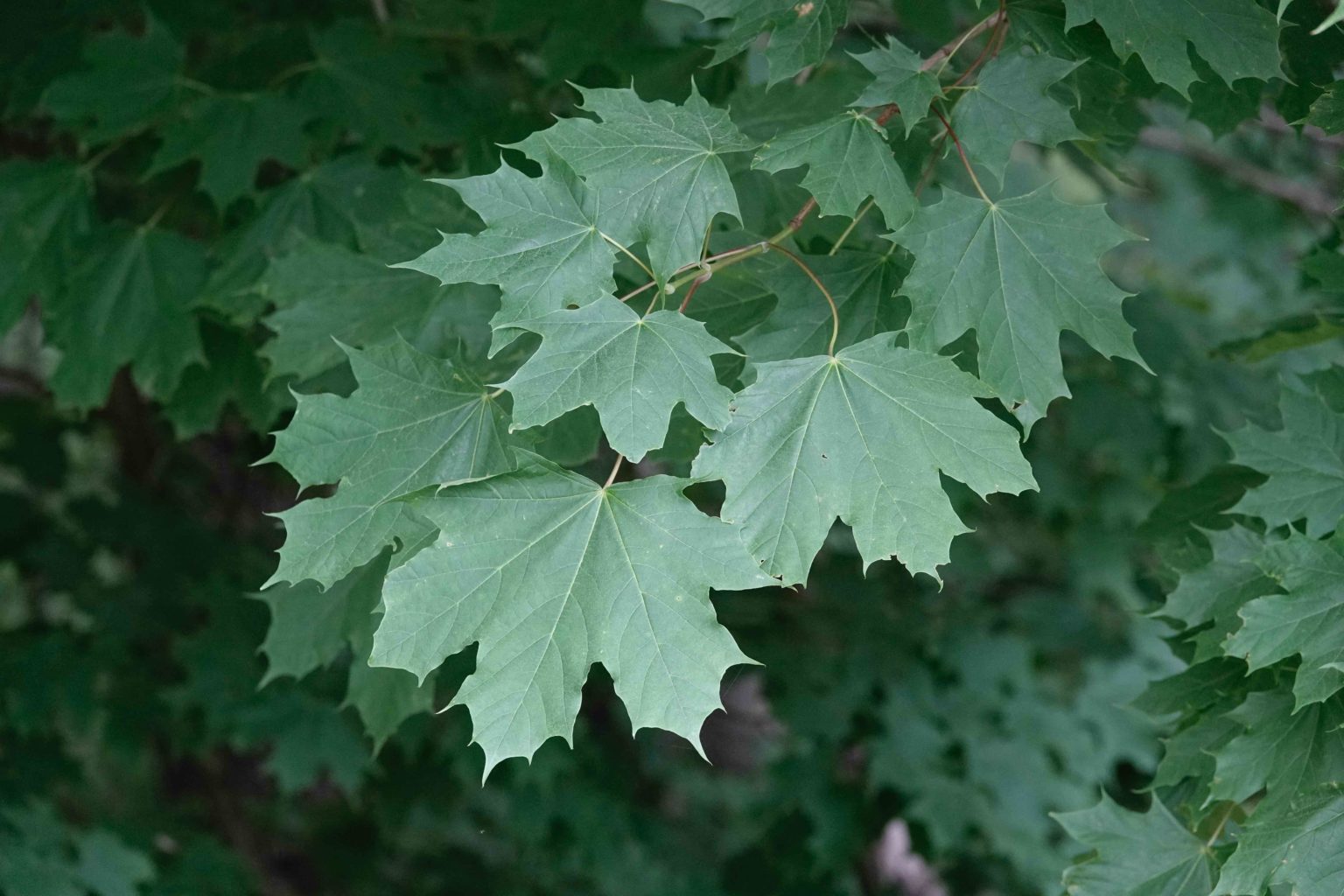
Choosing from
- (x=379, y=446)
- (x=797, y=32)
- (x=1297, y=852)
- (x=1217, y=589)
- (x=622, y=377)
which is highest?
(x=797, y=32)

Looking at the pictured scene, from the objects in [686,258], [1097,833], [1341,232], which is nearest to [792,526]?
[686,258]

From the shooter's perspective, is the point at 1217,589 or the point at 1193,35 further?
the point at 1217,589

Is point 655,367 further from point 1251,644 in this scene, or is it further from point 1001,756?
point 1001,756

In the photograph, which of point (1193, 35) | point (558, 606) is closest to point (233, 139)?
point (558, 606)

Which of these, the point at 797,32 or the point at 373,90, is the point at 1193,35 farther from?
the point at 373,90

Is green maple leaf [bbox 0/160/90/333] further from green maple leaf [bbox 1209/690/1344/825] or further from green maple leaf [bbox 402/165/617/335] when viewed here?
green maple leaf [bbox 1209/690/1344/825]
